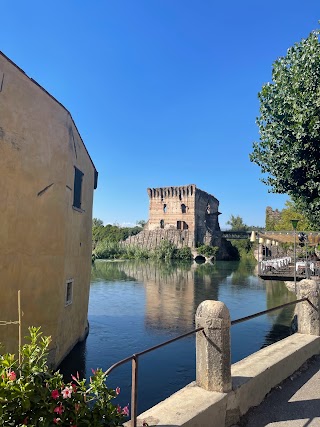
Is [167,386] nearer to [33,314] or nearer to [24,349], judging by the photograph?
[33,314]

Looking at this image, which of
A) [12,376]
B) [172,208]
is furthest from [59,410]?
[172,208]

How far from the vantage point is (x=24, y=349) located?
2.45 meters

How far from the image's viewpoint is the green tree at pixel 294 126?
28.8ft

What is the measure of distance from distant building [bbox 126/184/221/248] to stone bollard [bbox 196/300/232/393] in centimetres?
6233

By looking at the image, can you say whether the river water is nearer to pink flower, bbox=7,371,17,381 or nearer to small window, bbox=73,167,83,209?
small window, bbox=73,167,83,209

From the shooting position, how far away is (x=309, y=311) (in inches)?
230

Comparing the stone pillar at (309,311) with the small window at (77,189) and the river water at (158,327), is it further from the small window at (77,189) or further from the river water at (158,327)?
the small window at (77,189)

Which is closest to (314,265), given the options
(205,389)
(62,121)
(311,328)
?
(311,328)

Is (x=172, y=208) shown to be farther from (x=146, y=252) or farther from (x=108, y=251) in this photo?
(x=108, y=251)

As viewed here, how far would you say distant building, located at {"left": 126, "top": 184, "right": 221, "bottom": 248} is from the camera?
219 ft

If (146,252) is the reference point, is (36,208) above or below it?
above

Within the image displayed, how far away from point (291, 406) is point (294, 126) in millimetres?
7312

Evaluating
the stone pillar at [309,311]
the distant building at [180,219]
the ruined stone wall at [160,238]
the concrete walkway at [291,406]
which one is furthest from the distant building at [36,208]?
the distant building at [180,219]

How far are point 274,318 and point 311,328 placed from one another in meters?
14.9
